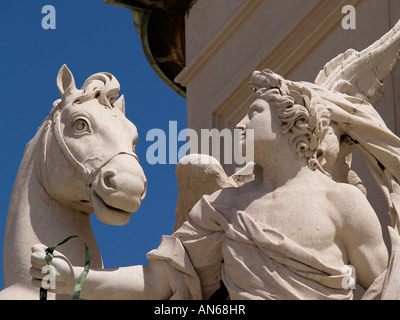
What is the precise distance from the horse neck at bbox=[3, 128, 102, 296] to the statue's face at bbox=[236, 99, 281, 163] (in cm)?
111

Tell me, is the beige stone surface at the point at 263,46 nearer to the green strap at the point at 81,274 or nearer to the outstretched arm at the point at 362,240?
the outstretched arm at the point at 362,240

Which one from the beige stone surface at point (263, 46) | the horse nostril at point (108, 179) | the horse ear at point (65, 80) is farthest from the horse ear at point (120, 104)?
the beige stone surface at point (263, 46)

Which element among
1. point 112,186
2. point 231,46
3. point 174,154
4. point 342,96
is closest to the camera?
point 112,186

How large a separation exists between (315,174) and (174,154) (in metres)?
2.21

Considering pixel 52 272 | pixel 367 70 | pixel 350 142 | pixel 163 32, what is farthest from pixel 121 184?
pixel 163 32

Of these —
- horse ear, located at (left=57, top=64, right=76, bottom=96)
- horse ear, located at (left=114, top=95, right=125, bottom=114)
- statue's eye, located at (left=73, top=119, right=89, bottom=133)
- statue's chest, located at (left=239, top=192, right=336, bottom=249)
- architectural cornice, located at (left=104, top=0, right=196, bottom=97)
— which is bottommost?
statue's chest, located at (left=239, top=192, right=336, bottom=249)

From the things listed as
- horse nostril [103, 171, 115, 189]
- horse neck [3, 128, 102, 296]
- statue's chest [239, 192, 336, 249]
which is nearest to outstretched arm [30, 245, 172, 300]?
horse neck [3, 128, 102, 296]

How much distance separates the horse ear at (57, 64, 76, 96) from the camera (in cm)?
1030

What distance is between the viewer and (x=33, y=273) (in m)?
9.41

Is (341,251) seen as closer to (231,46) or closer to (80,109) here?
(80,109)

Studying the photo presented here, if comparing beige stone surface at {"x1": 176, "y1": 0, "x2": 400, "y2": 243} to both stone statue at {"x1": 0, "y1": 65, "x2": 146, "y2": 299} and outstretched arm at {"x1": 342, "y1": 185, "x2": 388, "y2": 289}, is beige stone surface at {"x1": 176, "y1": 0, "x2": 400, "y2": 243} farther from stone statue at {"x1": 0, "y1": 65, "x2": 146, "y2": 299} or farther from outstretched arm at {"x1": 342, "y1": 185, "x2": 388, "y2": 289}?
stone statue at {"x1": 0, "y1": 65, "x2": 146, "y2": 299}

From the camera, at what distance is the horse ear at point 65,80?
10.3 metres

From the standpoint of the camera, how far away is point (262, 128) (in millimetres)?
9781
